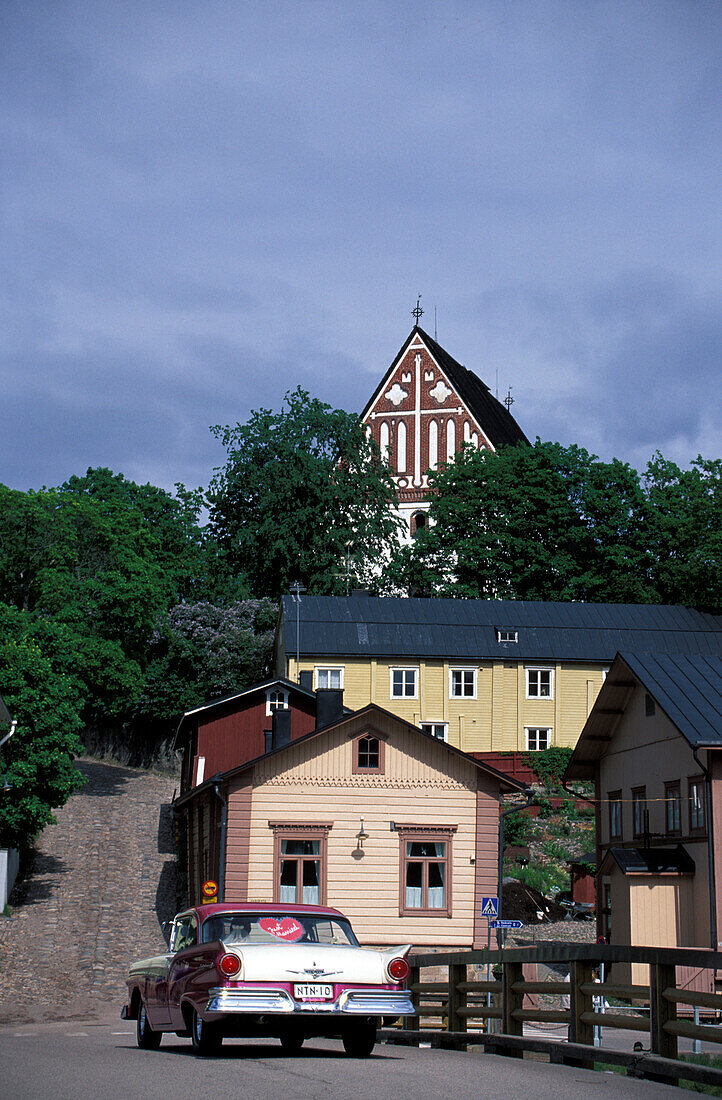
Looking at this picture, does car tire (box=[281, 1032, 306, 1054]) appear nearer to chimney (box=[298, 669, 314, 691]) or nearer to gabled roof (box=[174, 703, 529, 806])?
gabled roof (box=[174, 703, 529, 806])

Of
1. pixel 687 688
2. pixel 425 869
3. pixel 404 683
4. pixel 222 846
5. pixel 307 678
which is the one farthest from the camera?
pixel 404 683

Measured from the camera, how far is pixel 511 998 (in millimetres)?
13742

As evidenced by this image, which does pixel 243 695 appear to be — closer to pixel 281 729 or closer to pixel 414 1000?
pixel 281 729

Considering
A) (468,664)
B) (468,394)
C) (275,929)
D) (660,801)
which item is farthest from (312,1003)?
(468,394)

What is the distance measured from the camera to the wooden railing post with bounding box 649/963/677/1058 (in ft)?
34.5

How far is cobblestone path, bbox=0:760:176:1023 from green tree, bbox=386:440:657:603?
20.9m

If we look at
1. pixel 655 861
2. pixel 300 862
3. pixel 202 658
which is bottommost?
pixel 300 862

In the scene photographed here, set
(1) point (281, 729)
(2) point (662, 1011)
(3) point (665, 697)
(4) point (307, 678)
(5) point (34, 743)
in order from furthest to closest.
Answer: (4) point (307, 678) → (1) point (281, 729) → (5) point (34, 743) → (3) point (665, 697) → (2) point (662, 1011)

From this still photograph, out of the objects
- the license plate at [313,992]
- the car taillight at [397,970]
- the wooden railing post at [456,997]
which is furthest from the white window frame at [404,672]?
the license plate at [313,992]

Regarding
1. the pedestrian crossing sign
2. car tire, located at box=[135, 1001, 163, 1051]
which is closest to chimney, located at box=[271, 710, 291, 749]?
the pedestrian crossing sign

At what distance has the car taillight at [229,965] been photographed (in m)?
12.1

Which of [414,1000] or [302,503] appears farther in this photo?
[302,503]

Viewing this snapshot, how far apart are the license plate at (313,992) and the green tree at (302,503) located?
5794cm

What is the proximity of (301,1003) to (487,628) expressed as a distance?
4915 cm
